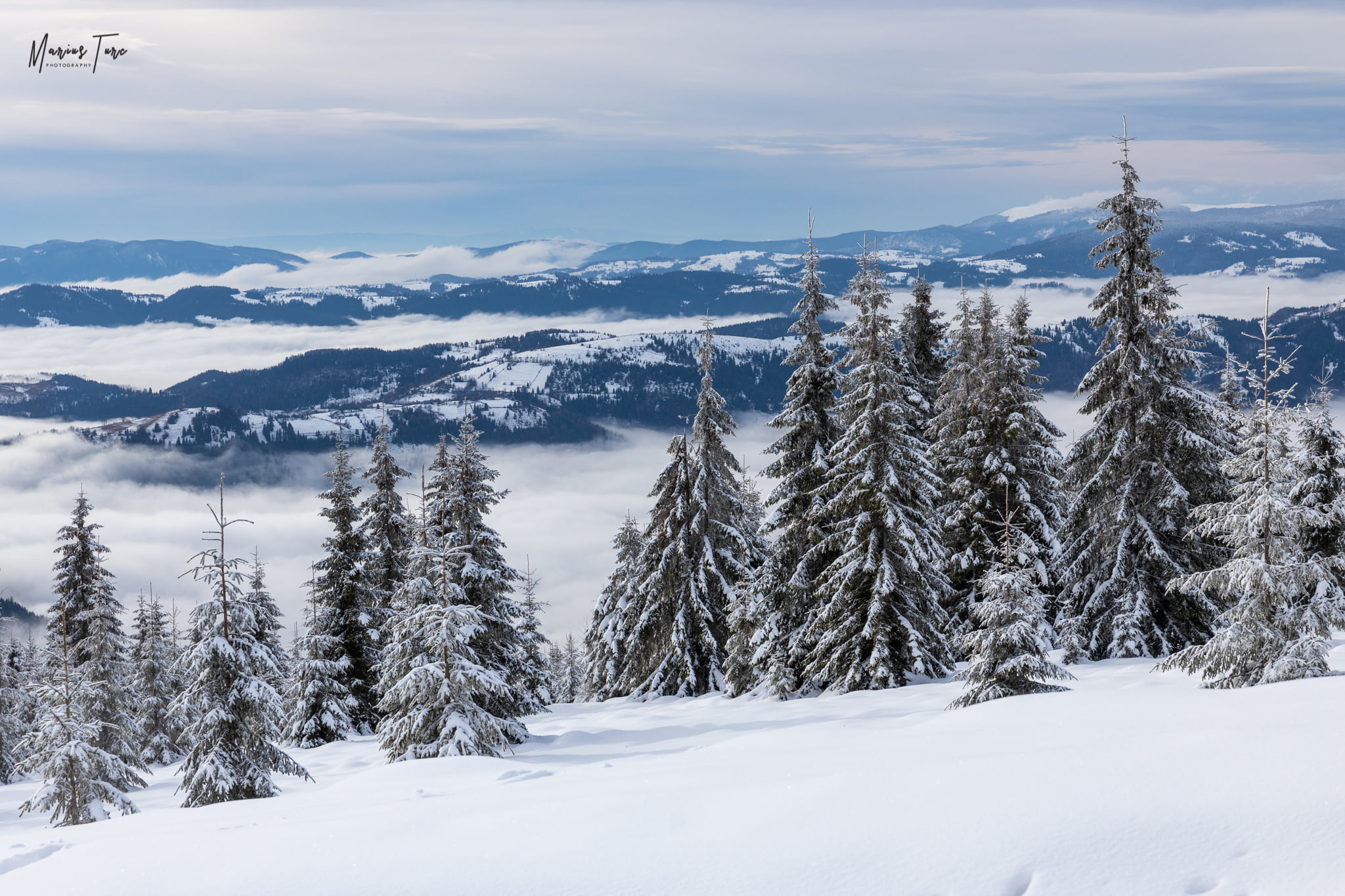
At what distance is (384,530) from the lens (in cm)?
3347

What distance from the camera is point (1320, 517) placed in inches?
580

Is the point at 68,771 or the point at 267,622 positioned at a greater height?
the point at 267,622

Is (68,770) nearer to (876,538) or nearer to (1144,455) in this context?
(876,538)

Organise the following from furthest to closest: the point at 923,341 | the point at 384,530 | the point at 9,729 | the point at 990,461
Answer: the point at 923,341 < the point at 9,729 < the point at 384,530 < the point at 990,461

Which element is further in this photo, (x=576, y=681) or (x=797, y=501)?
(x=576, y=681)

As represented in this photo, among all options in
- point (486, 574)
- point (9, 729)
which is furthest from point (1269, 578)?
point (9, 729)

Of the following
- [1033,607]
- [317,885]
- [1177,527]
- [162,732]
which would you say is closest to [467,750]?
[317,885]

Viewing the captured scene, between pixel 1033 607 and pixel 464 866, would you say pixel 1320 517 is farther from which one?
pixel 464 866

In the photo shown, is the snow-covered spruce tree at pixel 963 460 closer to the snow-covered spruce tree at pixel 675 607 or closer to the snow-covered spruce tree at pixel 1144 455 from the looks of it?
the snow-covered spruce tree at pixel 1144 455

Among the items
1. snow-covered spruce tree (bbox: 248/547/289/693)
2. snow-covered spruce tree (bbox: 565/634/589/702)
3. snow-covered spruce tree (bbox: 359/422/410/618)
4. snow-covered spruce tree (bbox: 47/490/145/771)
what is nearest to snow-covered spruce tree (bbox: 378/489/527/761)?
snow-covered spruce tree (bbox: 248/547/289/693)

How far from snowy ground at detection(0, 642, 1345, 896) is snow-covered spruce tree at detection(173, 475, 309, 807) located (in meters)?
3.79

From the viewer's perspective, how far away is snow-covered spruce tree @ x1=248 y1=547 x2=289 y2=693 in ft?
62.2

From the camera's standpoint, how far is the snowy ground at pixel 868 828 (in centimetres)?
792

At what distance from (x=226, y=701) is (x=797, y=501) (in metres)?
15.5
